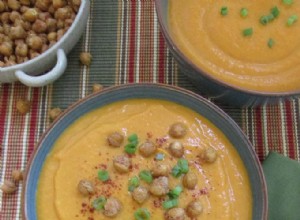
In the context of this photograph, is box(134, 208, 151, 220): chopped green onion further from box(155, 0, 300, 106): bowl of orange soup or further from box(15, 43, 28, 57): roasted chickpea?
box(15, 43, 28, 57): roasted chickpea

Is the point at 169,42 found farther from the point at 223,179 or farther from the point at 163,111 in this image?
the point at 223,179

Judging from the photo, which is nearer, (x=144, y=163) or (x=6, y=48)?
(x=144, y=163)

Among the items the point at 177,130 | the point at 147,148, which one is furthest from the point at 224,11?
the point at 147,148

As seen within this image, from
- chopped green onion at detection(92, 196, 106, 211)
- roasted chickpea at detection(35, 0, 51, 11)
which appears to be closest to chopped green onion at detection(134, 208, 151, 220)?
chopped green onion at detection(92, 196, 106, 211)

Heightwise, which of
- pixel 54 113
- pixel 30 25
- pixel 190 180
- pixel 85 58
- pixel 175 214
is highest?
pixel 30 25

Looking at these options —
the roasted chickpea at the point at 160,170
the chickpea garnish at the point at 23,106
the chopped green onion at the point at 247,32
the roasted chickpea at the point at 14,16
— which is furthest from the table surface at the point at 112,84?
the roasted chickpea at the point at 160,170

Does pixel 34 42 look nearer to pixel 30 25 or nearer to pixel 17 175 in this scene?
pixel 30 25
